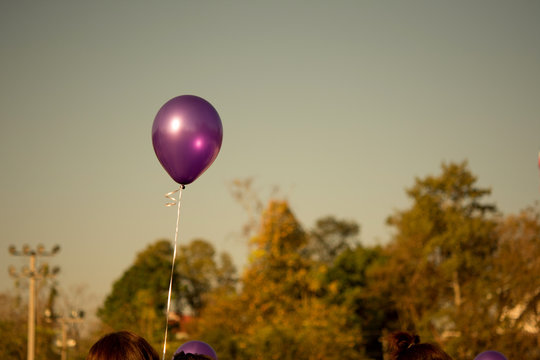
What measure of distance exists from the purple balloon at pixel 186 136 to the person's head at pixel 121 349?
386 centimetres

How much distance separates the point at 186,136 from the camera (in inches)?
266

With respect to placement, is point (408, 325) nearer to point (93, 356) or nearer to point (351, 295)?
point (351, 295)

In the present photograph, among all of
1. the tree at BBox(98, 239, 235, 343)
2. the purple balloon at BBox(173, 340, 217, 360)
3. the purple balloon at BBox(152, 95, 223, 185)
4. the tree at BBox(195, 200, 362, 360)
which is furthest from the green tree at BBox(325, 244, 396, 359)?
the purple balloon at BBox(152, 95, 223, 185)

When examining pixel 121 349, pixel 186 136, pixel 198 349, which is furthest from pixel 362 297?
pixel 121 349

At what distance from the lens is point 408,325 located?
3578 centimetres

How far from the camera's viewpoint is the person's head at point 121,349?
9.80 ft

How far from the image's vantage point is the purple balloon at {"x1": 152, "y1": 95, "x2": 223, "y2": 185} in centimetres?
677

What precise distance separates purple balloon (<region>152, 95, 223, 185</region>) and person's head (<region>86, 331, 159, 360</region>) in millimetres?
3856

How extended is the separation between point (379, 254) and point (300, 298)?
984 centimetres

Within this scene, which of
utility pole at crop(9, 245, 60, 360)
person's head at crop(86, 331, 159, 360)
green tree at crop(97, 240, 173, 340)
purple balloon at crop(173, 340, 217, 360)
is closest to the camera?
person's head at crop(86, 331, 159, 360)

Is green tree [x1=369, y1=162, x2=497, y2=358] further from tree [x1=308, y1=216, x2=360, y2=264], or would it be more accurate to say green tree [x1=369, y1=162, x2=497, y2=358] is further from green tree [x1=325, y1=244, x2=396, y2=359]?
tree [x1=308, y1=216, x2=360, y2=264]

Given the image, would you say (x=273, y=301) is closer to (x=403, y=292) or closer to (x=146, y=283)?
(x=403, y=292)

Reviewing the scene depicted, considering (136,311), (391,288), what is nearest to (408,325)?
(391,288)

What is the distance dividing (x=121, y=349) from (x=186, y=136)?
393 cm
